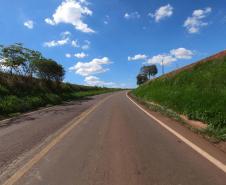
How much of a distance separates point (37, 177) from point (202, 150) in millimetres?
3762

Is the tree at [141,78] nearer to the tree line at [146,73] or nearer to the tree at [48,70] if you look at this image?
the tree line at [146,73]

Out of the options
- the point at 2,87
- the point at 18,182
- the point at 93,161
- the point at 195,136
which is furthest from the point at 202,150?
the point at 2,87

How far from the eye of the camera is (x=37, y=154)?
6.77m

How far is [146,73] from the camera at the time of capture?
125312 millimetres

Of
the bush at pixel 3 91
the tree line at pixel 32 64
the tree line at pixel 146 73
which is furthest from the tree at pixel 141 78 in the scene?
the bush at pixel 3 91

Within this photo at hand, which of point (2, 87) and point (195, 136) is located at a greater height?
point (2, 87)

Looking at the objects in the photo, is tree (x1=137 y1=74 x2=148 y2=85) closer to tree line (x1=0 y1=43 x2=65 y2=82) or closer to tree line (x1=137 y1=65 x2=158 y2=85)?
tree line (x1=137 y1=65 x2=158 y2=85)

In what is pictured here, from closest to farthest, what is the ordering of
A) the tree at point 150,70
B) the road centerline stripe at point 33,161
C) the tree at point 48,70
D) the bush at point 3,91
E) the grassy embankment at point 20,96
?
the road centerline stripe at point 33,161
the grassy embankment at point 20,96
the bush at point 3,91
the tree at point 48,70
the tree at point 150,70

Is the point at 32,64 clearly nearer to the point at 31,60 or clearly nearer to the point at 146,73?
the point at 31,60

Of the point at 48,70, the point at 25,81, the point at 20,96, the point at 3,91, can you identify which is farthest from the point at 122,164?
the point at 48,70

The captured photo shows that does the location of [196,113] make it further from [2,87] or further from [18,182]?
[2,87]

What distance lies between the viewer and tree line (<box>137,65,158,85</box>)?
122 m

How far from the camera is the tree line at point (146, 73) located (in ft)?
A: 401

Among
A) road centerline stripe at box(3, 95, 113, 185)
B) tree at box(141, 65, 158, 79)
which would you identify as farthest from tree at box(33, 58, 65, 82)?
tree at box(141, 65, 158, 79)
